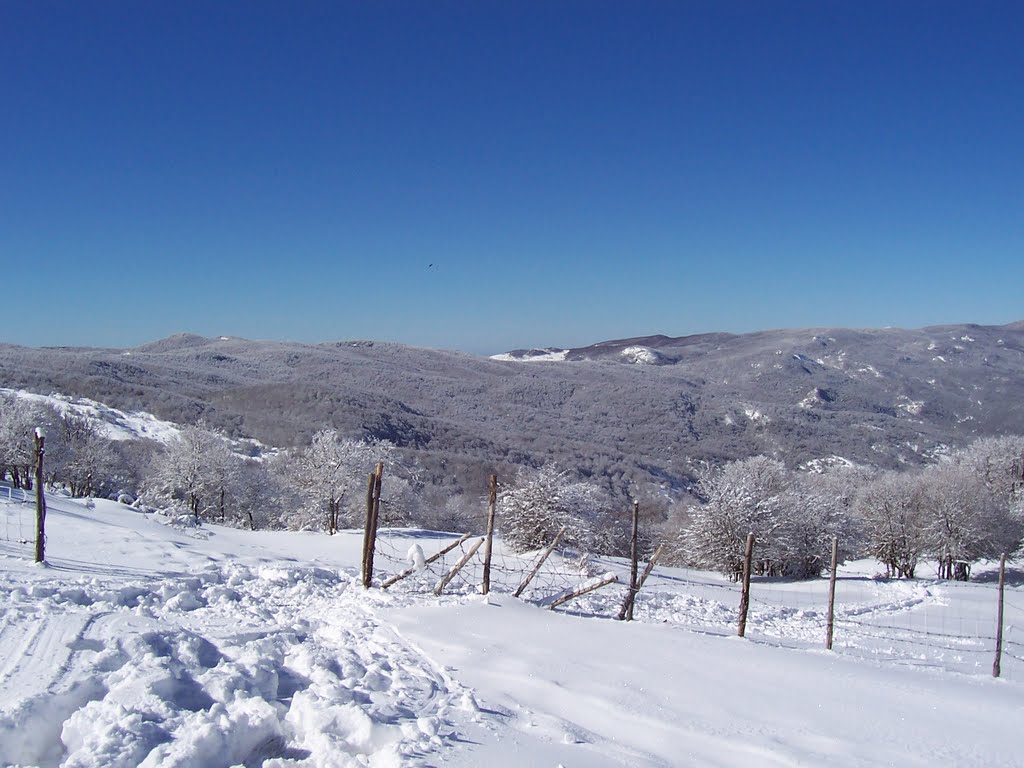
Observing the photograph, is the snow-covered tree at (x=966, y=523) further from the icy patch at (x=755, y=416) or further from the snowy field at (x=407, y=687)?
the icy patch at (x=755, y=416)

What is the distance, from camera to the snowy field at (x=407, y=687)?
5.00 meters

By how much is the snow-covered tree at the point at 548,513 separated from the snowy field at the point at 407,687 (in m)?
21.1

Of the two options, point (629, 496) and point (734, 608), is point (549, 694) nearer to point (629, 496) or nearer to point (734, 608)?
point (734, 608)

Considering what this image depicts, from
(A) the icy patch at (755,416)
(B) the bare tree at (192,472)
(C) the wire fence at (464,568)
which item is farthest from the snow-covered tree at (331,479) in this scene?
(A) the icy patch at (755,416)

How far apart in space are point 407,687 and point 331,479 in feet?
112

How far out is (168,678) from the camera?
5688 millimetres

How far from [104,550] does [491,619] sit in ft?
33.9

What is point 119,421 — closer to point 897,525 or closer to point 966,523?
point 897,525

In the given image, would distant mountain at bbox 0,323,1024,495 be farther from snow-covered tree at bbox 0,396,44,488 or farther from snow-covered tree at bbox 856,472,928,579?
snow-covered tree at bbox 856,472,928,579

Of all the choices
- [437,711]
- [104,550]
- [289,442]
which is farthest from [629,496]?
[437,711]

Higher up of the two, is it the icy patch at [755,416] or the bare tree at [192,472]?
the icy patch at [755,416]

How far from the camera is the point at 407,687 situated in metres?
6.76

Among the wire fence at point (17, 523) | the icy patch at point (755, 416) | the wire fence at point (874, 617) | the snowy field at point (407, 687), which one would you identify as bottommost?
the wire fence at point (874, 617)

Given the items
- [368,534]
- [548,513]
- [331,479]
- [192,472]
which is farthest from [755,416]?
[368,534]
